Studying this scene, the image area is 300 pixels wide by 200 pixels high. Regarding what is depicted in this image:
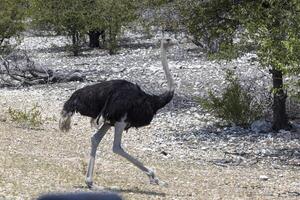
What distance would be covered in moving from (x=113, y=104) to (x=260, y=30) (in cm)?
538

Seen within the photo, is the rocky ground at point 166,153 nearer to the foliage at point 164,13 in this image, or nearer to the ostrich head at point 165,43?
the foliage at point 164,13

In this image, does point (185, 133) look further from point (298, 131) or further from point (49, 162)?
point (49, 162)

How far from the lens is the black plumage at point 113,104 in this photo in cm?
879

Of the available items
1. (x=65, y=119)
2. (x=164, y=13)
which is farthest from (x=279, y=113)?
(x=65, y=119)

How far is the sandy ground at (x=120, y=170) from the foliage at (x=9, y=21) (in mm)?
11946

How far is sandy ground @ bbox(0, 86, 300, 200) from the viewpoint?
8547 mm

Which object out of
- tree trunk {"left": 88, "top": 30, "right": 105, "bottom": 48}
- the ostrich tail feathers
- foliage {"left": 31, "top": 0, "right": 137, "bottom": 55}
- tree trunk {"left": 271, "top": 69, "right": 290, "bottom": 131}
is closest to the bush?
tree trunk {"left": 271, "top": 69, "right": 290, "bottom": 131}

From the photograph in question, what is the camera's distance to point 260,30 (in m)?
13.3

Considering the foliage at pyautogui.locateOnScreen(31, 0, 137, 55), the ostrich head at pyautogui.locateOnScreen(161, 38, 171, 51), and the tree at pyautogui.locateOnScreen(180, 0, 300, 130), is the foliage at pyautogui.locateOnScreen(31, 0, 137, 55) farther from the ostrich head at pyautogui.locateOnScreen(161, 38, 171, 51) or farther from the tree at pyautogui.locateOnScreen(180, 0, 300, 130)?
the ostrich head at pyautogui.locateOnScreen(161, 38, 171, 51)

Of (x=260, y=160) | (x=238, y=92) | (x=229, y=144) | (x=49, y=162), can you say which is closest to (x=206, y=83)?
(x=238, y=92)

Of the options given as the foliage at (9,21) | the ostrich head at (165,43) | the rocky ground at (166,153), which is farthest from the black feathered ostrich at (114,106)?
the foliage at (9,21)

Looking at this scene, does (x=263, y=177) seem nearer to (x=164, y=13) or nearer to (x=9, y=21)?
(x=164, y=13)

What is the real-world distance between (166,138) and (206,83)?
26.4 feet

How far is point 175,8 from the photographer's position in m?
16.2
